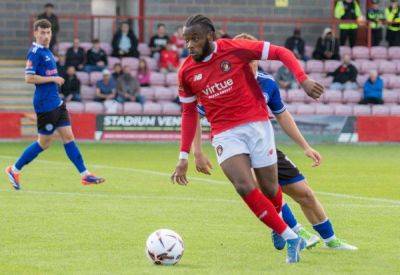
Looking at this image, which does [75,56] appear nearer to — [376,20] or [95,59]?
[95,59]

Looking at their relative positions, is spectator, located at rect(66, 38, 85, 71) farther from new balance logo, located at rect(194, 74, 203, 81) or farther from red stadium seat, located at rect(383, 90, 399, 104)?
new balance logo, located at rect(194, 74, 203, 81)

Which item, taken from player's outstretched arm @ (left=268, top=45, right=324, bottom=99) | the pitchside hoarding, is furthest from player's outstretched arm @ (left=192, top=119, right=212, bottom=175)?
the pitchside hoarding

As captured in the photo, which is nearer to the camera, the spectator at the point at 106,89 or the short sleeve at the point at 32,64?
the short sleeve at the point at 32,64

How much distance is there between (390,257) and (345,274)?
39.3 inches

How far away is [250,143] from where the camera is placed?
30.2 feet

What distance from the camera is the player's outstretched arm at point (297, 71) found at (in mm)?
8531

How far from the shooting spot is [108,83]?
28125 mm

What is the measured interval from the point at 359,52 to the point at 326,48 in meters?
1.20

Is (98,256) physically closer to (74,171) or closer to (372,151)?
(74,171)

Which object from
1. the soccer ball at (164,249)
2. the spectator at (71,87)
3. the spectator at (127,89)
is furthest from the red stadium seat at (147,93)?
the soccer ball at (164,249)

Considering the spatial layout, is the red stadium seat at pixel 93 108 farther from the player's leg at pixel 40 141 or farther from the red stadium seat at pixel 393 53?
the player's leg at pixel 40 141

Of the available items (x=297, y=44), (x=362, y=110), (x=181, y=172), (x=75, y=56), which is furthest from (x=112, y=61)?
(x=181, y=172)

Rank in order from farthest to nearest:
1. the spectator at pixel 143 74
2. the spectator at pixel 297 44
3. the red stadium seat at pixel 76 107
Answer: the spectator at pixel 297 44 → the spectator at pixel 143 74 → the red stadium seat at pixel 76 107

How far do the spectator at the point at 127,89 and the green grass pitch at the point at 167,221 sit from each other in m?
7.37
